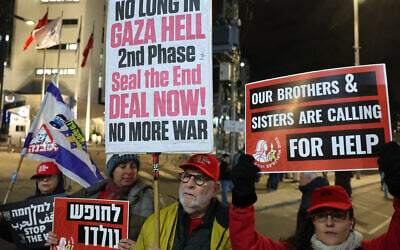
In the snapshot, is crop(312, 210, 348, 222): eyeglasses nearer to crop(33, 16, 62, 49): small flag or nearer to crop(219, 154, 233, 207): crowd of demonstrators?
crop(219, 154, 233, 207): crowd of demonstrators

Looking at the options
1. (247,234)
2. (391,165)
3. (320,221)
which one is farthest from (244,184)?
(391,165)

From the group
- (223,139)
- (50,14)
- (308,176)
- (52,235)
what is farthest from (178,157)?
(50,14)

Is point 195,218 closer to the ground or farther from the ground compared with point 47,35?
closer to the ground

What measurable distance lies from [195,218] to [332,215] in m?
0.95

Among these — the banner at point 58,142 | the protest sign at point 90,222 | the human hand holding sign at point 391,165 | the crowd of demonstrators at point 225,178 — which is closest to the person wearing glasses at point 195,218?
the protest sign at point 90,222

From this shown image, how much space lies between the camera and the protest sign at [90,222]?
8.20ft

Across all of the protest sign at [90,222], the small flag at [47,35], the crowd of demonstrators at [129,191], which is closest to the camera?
the protest sign at [90,222]

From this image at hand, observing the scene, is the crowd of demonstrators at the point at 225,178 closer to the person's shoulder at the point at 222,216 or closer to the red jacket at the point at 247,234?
the person's shoulder at the point at 222,216

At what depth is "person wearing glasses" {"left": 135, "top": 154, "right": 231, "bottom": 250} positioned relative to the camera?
7.37 feet

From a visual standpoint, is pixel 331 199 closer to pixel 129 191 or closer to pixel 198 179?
pixel 198 179

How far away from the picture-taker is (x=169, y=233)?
229 cm

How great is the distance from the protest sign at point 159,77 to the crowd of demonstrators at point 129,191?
629mm

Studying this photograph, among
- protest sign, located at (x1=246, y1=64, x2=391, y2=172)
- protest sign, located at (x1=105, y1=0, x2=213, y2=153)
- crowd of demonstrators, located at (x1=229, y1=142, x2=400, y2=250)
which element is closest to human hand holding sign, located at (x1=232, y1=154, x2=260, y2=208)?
crowd of demonstrators, located at (x1=229, y1=142, x2=400, y2=250)

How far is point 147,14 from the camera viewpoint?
2.48m
